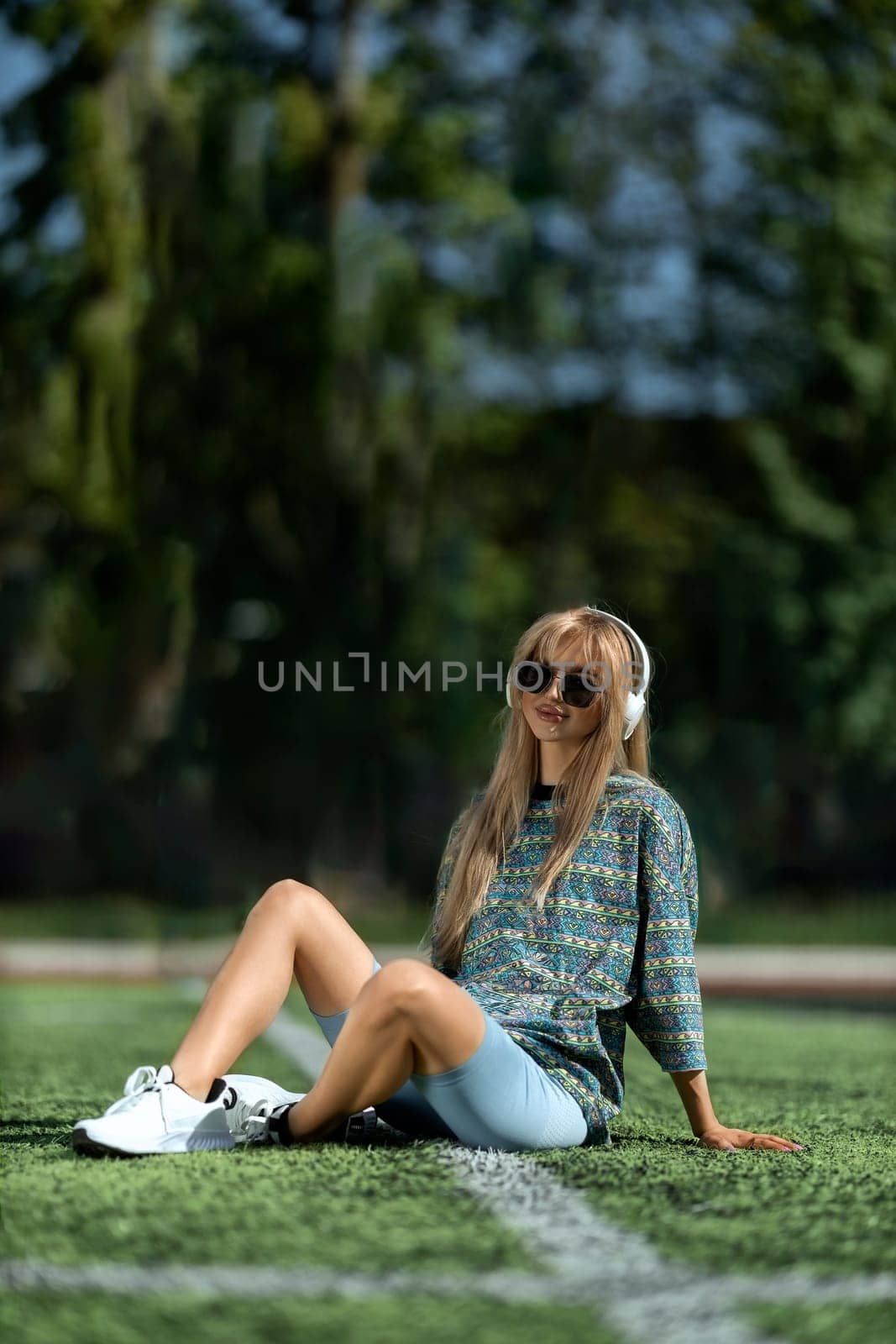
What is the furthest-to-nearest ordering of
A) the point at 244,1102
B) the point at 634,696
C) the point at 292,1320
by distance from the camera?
1. the point at 634,696
2. the point at 244,1102
3. the point at 292,1320

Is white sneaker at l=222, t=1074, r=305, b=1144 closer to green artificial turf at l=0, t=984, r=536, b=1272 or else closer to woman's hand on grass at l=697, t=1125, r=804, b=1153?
green artificial turf at l=0, t=984, r=536, b=1272


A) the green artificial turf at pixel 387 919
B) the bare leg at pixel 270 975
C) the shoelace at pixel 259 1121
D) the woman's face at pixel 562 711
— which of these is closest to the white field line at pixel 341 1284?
the bare leg at pixel 270 975

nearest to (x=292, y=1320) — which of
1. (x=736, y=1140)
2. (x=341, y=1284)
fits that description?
(x=341, y=1284)

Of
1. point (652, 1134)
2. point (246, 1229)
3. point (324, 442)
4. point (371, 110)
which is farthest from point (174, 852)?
point (246, 1229)

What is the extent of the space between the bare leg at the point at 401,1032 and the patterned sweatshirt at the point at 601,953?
24 cm

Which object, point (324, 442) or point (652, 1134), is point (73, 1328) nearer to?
point (652, 1134)

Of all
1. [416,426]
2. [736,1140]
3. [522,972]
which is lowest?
[736,1140]

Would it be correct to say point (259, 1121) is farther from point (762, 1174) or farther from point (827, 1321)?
point (827, 1321)

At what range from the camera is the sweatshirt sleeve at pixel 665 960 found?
11.1 ft

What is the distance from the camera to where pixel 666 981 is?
3404 millimetres

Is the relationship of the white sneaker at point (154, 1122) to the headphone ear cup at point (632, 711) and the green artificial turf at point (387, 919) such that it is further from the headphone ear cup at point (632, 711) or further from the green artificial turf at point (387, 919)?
the green artificial turf at point (387, 919)

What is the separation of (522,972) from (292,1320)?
1329 millimetres

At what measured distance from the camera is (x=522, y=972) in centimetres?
343

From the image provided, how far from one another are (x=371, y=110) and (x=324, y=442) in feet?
11.1
